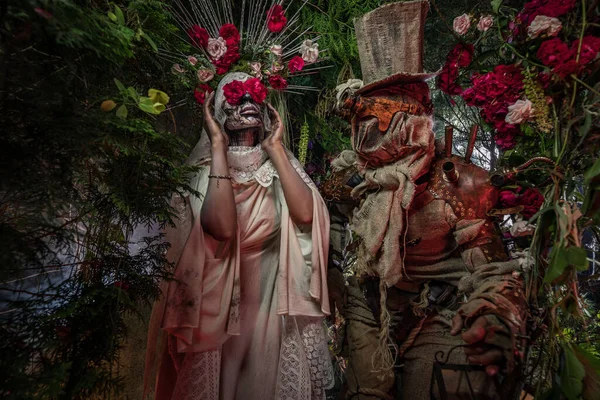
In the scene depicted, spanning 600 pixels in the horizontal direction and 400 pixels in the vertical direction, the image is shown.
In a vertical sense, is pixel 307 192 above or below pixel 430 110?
below

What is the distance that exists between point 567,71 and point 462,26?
471 millimetres

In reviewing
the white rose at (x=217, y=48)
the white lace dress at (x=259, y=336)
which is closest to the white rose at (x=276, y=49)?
the white rose at (x=217, y=48)

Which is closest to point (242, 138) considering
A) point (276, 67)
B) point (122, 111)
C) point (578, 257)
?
point (276, 67)

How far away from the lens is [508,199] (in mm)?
1661

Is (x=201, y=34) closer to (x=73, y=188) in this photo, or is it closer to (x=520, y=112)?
(x=73, y=188)

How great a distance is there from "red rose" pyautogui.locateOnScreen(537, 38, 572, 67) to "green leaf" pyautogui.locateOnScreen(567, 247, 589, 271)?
61 centimetres

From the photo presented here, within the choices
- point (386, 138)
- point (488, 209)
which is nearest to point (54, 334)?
point (386, 138)

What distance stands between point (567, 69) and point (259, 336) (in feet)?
4.47

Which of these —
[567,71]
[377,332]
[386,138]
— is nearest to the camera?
[567,71]

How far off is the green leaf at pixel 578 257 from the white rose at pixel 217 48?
138 centimetres

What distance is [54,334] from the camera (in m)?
1.19

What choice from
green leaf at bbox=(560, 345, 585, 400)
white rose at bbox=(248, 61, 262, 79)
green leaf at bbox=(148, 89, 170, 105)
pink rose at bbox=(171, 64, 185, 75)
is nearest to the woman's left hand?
white rose at bbox=(248, 61, 262, 79)

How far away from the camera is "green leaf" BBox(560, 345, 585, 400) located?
1193 mm

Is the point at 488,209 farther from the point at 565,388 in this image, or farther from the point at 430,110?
the point at 565,388
